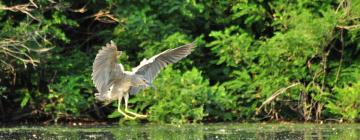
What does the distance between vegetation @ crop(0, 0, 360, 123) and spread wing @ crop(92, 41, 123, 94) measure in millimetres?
2597

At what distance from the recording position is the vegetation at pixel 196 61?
55.7ft

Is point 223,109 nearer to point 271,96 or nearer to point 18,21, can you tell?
point 271,96

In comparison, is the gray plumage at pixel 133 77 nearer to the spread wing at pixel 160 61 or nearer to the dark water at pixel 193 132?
the spread wing at pixel 160 61

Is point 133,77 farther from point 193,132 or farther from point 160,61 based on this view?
point 193,132

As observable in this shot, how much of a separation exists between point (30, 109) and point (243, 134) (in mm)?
4790

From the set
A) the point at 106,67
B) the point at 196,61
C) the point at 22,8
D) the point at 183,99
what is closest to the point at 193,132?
the point at 106,67

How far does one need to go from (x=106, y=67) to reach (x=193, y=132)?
6.18 feet

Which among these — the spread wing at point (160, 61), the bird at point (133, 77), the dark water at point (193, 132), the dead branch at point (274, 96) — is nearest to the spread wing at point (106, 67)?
the bird at point (133, 77)

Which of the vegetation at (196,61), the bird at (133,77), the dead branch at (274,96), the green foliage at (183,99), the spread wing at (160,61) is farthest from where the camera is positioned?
the dead branch at (274,96)

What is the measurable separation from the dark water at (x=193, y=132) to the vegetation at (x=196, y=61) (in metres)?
0.69

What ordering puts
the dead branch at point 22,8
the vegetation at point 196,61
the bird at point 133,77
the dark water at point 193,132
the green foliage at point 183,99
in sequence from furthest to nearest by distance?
the vegetation at point 196,61, the green foliage at point 183,99, the dead branch at point 22,8, the bird at point 133,77, the dark water at point 193,132

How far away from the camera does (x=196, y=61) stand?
18688 mm

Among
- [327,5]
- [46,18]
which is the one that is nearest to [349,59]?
[327,5]

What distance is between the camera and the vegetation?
55.7 feet
